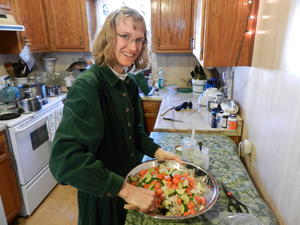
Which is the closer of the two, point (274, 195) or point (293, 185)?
point (293, 185)

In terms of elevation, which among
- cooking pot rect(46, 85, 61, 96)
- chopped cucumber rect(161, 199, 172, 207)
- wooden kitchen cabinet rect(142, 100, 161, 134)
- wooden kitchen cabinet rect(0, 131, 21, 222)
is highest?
cooking pot rect(46, 85, 61, 96)

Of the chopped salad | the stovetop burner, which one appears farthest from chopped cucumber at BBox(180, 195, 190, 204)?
the stovetop burner

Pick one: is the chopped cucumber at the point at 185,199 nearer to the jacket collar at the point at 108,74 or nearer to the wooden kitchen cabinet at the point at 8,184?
the jacket collar at the point at 108,74

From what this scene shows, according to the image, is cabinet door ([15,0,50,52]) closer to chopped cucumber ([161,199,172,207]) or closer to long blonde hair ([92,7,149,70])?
long blonde hair ([92,7,149,70])

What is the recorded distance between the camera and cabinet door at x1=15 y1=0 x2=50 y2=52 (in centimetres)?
237

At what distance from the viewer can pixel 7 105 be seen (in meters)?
2.16

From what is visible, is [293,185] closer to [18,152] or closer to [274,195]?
[274,195]

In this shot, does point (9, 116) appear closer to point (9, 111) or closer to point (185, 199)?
point (9, 111)

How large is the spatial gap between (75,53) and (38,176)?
1.72 m

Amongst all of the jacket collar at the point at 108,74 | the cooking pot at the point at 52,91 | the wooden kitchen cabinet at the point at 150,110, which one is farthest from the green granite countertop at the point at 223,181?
the cooking pot at the point at 52,91

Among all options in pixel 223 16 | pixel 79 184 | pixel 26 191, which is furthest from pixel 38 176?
pixel 223 16

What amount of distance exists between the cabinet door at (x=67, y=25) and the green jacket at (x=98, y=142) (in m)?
1.93

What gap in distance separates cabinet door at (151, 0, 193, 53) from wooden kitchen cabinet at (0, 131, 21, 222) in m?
1.84

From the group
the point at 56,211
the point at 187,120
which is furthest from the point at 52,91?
the point at 187,120
